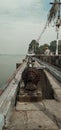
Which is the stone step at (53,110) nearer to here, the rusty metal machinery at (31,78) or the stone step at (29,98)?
the stone step at (29,98)

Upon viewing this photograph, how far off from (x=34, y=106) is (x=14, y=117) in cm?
102

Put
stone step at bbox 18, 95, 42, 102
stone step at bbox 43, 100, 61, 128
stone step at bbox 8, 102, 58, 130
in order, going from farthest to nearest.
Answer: stone step at bbox 18, 95, 42, 102
stone step at bbox 43, 100, 61, 128
stone step at bbox 8, 102, 58, 130

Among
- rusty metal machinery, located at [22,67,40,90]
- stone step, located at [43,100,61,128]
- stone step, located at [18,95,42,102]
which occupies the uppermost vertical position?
rusty metal machinery, located at [22,67,40,90]

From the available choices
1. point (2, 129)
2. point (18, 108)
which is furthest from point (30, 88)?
point (2, 129)

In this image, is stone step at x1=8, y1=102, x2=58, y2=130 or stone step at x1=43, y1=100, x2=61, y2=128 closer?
stone step at x1=8, y1=102, x2=58, y2=130

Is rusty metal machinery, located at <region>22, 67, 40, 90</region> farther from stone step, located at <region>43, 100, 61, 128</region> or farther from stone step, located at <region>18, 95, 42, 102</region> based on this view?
stone step, located at <region>43, 100, 61, 128</region>

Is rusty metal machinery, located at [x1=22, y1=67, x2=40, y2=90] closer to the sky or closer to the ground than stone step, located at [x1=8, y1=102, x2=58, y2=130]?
closer to the sky

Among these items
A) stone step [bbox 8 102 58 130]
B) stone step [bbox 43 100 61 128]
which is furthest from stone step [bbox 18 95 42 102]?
stone step [bbox 8 102 58 130]

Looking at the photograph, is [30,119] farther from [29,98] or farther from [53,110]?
[29,98]

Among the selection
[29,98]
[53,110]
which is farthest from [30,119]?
[29,98]

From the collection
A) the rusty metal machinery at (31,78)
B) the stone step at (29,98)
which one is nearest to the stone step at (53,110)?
the stone step at (29,98)

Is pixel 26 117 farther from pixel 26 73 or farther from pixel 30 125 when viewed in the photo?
pixel 26 73

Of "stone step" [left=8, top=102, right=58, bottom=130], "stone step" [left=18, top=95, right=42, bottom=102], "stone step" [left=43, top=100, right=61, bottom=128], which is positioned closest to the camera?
"stone step" [left=8, top=102, right=58, bottom=130]

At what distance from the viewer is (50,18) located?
39031 mm
